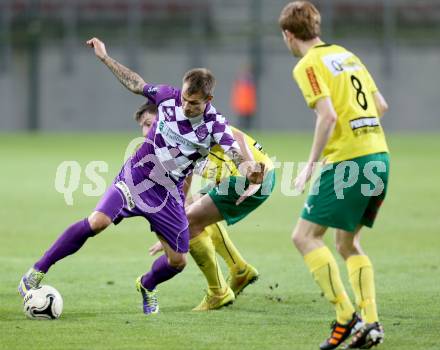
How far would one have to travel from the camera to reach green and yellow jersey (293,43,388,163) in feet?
19.0

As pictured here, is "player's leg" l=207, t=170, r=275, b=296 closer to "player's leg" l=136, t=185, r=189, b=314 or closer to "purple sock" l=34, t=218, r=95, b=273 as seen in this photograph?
"player's leg" l=136, t=185, r=189, b=314

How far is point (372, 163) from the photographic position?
19.2 ft

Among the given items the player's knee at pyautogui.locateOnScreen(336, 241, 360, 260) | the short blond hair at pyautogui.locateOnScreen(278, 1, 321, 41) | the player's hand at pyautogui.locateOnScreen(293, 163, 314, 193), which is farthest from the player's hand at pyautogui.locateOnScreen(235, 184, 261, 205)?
the short blond hair at pyautogui.locateOnScreen(278, 1, 321, 41)

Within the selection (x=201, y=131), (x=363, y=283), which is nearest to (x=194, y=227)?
(x=201, y=131)

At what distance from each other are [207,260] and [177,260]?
50 centimetres

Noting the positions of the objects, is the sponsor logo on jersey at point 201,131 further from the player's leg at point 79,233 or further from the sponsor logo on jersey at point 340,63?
the sponsor logo on jersey at point 340,63

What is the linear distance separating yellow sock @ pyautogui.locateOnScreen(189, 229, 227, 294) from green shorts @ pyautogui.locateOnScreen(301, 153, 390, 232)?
69.0 inches

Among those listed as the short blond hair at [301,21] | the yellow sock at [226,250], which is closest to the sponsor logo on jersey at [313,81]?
the short blond hair at [301,21]

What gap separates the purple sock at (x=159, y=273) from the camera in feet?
23.2

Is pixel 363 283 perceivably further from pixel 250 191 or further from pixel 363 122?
pixel 250 191

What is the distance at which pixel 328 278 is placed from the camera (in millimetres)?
5812

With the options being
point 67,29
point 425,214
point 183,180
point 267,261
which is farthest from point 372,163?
point 67,29

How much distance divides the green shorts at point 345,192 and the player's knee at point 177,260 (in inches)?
55.3

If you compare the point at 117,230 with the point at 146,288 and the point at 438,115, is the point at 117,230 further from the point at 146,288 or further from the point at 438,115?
the point at 438,115
